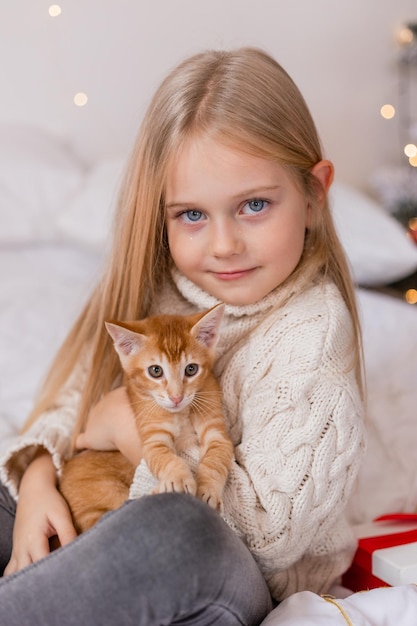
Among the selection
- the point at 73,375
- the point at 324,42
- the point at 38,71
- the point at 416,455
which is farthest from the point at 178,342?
the point at 324,42

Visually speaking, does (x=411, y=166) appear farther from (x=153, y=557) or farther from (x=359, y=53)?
(x=153, y=557)

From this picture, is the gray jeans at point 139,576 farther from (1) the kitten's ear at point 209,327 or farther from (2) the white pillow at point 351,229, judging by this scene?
(2) the white pillow at point 351,229

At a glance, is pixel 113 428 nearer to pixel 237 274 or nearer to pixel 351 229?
pixel 237 274

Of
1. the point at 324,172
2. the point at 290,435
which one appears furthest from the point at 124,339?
the point at 324,172

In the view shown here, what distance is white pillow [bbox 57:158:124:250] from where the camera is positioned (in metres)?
2.26

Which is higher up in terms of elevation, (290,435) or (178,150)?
(178,150)

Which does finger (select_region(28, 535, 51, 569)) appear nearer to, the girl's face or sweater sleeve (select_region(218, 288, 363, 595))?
sweater sleeve (select_region(218, 288, 363, 595))

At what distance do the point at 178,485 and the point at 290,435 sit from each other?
216mm

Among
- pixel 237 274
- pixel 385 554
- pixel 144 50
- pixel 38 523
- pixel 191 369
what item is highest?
pixel 144 50

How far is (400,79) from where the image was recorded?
309 cm

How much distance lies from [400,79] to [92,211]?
1.55 m

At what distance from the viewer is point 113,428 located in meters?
1.23

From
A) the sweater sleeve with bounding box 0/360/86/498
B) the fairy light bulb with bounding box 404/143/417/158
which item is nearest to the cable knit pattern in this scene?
the sweater sleeve with bounding box 0/360/86/498

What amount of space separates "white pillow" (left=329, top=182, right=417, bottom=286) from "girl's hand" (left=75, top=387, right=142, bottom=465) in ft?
3.92
